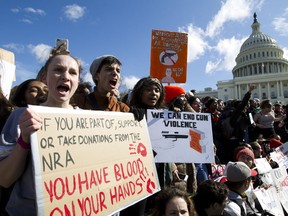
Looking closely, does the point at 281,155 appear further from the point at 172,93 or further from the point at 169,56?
the point at 172,93

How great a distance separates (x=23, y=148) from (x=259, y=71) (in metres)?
88.6

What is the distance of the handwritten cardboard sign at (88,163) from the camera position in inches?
53.7

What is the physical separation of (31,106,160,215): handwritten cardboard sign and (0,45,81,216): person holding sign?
0.22ft

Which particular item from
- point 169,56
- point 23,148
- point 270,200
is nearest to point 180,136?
point 23,148

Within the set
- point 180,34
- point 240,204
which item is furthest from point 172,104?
point 180,34

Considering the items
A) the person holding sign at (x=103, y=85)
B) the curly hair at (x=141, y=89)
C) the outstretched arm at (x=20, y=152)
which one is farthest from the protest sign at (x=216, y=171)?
the outstretched arm at (x=20, y=152)

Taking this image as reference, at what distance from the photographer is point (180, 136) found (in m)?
2.86

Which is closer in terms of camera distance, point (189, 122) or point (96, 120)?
Answer: point (96, 120)

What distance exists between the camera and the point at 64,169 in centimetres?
145

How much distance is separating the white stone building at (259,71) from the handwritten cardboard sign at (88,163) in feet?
250

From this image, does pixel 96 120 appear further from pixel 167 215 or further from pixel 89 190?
→ pixel 167 215

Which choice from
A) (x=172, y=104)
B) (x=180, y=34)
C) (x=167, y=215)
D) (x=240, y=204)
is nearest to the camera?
(x=167, y=215)

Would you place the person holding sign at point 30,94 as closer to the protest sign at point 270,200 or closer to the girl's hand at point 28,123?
the girl's hand at point 28,123

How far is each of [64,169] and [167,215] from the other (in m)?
1.22
